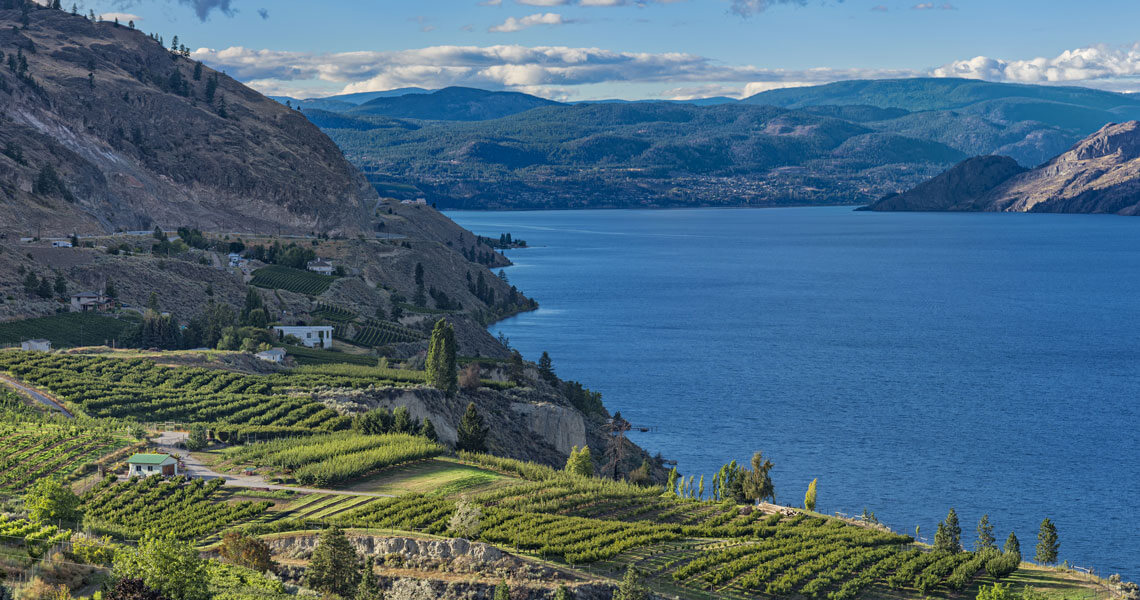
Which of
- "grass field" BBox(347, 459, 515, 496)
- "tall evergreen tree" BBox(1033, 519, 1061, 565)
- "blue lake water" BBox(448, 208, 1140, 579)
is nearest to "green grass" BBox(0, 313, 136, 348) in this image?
"blue lake water" BBox(448, 208, 1140, 579)

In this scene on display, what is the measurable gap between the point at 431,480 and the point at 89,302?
81.6 m

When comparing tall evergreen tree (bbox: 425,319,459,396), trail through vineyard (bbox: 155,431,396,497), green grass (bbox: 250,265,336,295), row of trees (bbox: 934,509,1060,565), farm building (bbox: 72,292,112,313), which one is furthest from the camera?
green grass (bbox: 250,265,336,295)

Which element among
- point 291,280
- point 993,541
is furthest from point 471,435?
point 291,280

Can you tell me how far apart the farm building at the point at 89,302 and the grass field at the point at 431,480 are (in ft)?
250

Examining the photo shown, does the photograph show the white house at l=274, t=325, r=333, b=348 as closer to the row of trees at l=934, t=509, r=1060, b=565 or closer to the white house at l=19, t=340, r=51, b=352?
the white house at l=19, t=340, r=51, b=352

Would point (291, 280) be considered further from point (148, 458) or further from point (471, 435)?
point (148, 458)

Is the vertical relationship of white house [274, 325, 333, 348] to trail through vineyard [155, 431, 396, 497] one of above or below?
below

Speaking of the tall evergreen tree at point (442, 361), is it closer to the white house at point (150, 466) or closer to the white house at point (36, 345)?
the white house at point (150, 466)

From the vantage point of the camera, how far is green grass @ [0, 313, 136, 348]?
386 ft

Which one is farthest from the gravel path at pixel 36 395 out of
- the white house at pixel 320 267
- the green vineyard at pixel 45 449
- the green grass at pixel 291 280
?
the white house at pixel 320 267

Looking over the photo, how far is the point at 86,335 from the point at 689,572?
8898 centimetres

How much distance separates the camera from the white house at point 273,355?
11086 cm

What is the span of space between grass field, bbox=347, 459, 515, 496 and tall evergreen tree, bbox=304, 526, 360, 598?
46.5 feet

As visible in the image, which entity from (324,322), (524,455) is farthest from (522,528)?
(324,322)
